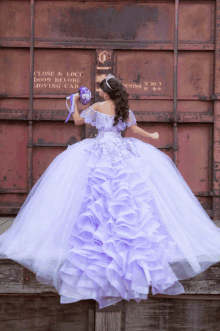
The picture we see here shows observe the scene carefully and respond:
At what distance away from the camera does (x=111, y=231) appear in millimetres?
2139

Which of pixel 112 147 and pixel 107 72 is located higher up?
pixel 107 72

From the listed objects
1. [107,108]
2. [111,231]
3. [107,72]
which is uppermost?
[107,72]

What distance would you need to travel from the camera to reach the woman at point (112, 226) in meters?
1.95

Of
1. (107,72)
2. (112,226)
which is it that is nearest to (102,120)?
(112,226)

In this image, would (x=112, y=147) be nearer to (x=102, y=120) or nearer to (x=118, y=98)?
(x=102, y=120)

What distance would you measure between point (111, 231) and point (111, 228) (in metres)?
0.02

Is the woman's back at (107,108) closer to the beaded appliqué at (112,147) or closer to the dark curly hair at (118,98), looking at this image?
the dark curly hair at (118,98)

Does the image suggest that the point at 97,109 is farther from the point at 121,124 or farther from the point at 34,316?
the point at 34,316

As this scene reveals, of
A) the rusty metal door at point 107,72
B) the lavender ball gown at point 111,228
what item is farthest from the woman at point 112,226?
the rusty metal door at point 107,72

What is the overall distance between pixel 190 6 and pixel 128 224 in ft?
12.7

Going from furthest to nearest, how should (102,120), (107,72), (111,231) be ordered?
(107,72) → (102,120) → (111,231)

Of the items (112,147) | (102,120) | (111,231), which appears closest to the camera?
(111,231)

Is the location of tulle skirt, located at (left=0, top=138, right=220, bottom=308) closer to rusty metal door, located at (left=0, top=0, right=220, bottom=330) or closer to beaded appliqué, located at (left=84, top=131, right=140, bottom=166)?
beaded appliqué, located at (left=84, top=131, right=140, bottom=166)

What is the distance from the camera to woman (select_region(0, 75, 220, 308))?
195cm
